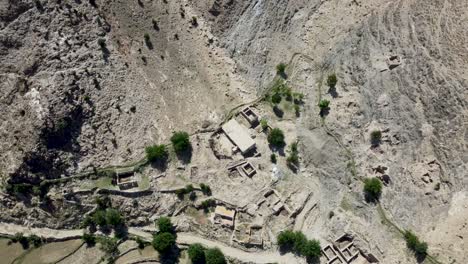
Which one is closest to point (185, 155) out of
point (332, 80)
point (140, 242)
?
point (140, 242)

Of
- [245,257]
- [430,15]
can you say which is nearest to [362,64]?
[430,15]

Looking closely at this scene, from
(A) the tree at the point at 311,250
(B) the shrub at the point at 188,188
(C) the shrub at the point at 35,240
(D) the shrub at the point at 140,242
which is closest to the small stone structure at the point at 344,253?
(A) the tree at the point at 311,250

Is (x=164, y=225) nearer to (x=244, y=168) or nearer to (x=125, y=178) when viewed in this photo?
(x=125, y=178)

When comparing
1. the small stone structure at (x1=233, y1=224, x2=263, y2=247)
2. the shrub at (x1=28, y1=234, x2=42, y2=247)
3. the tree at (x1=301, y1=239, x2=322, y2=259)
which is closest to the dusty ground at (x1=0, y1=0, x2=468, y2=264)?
the tree at (x1=301, y1=239, x2=322, y2=259)

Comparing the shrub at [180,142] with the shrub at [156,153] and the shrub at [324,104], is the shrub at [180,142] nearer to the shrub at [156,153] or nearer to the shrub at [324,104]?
the shrub at [156,153]

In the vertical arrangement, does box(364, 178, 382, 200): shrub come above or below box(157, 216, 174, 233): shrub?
above

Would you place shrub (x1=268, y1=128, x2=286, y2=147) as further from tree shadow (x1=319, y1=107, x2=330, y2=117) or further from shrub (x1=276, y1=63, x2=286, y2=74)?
shrub (x1=276, y1=63, x2=286, y2=74)
